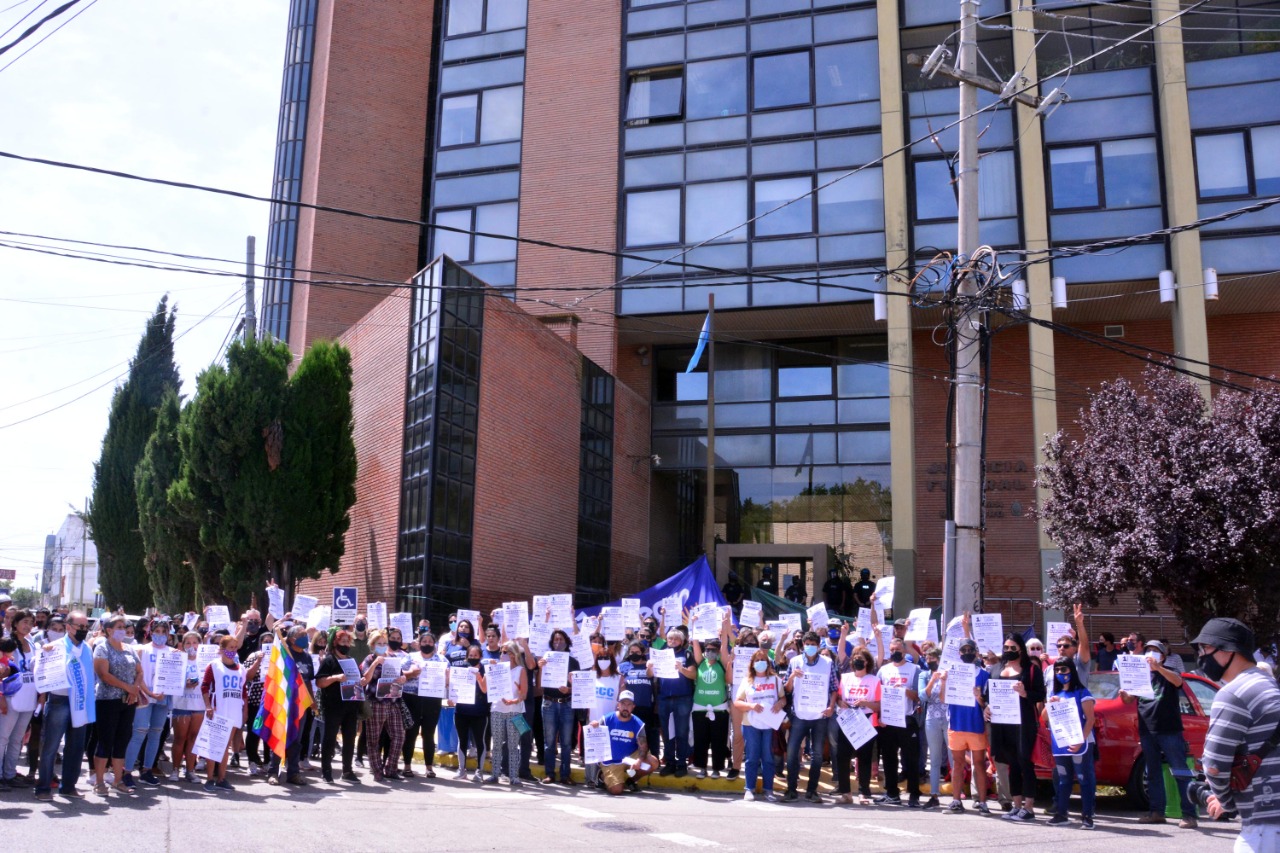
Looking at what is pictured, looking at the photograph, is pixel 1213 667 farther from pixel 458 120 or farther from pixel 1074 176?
pixel 458 120

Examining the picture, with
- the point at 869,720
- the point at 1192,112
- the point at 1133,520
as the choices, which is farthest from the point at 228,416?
the point at 1192,112

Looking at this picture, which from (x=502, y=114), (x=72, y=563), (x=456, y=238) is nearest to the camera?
(x=456, y=238)

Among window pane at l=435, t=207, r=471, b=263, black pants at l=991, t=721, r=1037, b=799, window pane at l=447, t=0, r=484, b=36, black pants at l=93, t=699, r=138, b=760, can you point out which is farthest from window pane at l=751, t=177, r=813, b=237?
black pants at l=93, t=699, r=138, b=760

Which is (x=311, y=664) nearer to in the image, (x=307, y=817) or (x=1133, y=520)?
(x=307, y=817)

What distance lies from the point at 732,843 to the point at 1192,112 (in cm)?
2139

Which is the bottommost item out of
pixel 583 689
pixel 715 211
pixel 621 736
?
pixel 621 736

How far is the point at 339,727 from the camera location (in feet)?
40.4

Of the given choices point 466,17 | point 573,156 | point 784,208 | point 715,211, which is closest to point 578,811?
point 784,208

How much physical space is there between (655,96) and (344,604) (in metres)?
16.3

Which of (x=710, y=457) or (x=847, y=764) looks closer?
(x=847, y=764)

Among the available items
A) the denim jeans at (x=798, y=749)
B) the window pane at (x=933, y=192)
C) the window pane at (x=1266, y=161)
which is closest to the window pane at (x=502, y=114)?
the window pane at (x=933, y=192)

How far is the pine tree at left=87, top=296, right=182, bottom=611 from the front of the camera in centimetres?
3278

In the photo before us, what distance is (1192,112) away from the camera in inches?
942

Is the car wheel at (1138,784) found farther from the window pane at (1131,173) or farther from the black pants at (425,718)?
the window pane at (1131,173)
